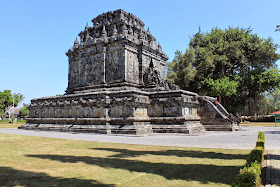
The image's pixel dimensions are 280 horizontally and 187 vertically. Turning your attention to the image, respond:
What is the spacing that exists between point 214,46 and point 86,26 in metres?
24.0

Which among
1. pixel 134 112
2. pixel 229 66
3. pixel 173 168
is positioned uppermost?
pixel 229 66

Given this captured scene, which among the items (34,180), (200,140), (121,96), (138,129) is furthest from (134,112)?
(34,180)

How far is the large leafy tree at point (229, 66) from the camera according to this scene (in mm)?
40688

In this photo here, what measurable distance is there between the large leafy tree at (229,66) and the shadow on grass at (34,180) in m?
36.3

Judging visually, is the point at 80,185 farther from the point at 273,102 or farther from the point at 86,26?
the point at 273,102

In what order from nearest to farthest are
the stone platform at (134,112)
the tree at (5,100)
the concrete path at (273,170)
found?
the concrete path at (273,170)
the stone platform at (134,112)
the tree at (5,100)

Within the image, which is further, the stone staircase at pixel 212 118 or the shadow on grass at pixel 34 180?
the stone staircase at pixel 212 118

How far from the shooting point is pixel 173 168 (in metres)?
7.49

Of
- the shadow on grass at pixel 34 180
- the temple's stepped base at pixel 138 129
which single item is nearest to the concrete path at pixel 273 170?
the shadow on grass at pixel 34 180

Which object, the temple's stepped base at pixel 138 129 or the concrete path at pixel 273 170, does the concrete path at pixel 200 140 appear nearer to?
the temple's stepped base at pixel 138 129

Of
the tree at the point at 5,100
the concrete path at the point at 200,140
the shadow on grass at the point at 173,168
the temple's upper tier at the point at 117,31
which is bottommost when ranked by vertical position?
the concrete path at the point at 200,140

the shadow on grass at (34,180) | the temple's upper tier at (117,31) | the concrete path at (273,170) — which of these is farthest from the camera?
the temple's upper tier at (117,31)

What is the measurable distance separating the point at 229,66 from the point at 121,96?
29.7 m

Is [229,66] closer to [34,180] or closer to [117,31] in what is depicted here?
[117,31]
